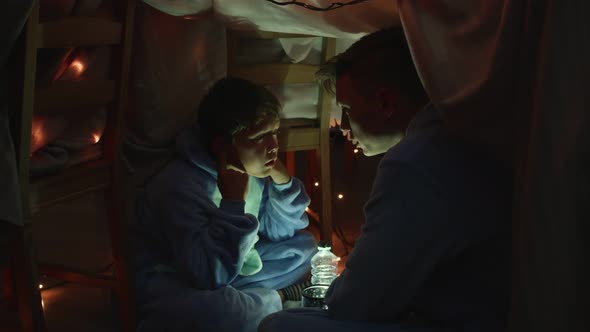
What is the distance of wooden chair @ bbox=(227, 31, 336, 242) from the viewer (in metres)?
A: 1.87

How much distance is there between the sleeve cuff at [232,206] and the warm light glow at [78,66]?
49cm

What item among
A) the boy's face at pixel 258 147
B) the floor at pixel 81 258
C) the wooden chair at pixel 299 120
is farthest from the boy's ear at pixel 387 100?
the floor at pixel 81 258

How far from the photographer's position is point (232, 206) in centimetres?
155

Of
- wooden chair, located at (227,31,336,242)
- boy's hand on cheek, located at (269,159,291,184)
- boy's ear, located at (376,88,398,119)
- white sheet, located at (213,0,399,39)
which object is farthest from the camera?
wooden chair, located at (227,31,336,242)

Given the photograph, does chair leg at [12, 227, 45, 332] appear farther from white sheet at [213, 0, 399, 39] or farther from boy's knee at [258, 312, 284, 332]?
white sheet at [213, 0, 399, 39]

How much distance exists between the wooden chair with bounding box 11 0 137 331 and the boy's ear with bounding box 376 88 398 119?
27.2 inches

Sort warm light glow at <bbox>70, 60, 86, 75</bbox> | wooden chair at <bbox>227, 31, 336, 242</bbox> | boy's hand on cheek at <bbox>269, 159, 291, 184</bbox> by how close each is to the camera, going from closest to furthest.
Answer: warm light glow at <bbox>70, 60, 86, 75</bbox>
boy's hand on cheek at <bbox>269, 159, 291, 184</bbox>
wooden chair at <bbox>227, 31, 336, 242</bbox>

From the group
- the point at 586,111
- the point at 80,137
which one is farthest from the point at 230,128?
the point at 586,111

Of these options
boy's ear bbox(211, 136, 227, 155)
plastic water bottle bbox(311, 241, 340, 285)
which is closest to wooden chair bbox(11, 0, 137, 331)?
boy's ear bbox(211, 136, 227, 155)

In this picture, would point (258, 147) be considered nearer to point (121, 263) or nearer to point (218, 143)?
point (218, 143)

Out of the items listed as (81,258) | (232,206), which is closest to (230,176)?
(232,206)

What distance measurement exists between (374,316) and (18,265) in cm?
75

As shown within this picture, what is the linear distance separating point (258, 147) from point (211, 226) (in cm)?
22

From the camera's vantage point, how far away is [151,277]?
1648 mm
